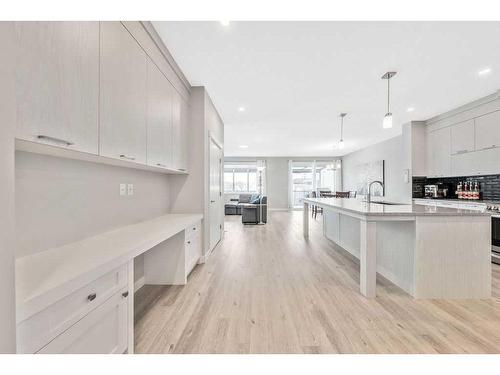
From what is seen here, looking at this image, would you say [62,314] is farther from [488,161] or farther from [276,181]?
[276,181]

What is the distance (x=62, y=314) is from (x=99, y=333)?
0.29 metres

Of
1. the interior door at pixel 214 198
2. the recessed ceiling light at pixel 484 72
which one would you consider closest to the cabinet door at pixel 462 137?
the recessed ceiling light at pixel 484 72

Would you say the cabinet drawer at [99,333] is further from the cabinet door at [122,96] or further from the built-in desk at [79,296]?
the cabinet door at [122,96]

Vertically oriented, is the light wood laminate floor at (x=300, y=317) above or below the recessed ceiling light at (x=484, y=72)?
below

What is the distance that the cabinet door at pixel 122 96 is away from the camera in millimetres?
1494

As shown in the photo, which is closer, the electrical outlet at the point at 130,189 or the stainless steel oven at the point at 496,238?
the electrical outlet at the point at 130,189

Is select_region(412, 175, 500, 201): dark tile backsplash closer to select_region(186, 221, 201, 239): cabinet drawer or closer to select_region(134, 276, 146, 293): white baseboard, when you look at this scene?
select_region(186, 221, 201, 239): cabinet drawer

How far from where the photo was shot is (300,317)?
1922mm

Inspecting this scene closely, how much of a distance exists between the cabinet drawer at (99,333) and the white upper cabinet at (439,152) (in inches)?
234

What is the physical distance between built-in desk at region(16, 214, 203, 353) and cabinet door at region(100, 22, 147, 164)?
0.64m

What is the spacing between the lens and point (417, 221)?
2.27 metres

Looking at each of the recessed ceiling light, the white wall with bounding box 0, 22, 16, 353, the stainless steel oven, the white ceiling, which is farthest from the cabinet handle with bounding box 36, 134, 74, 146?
the stainless steel oven

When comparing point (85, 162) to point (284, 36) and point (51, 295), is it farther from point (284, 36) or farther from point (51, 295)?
point (284, 36)

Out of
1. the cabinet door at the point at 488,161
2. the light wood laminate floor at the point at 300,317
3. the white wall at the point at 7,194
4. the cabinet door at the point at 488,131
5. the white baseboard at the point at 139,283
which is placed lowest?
the light wood laminate floor at the point at 300,317
